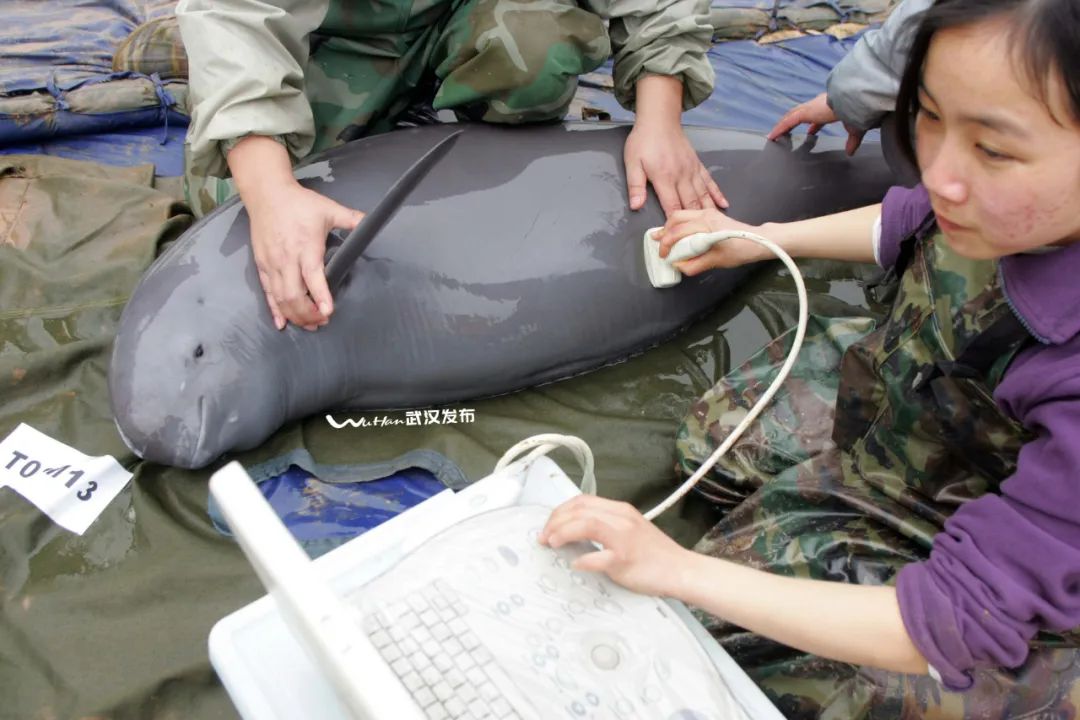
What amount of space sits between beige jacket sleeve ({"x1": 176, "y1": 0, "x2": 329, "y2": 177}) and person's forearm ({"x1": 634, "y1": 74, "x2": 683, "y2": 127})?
2.46 ft

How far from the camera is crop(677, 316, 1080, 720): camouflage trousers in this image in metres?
1.21

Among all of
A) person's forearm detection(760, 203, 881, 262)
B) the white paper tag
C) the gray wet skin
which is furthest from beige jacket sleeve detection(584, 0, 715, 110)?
the white paper tag

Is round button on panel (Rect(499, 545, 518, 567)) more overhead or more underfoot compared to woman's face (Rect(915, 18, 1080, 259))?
more underfoot

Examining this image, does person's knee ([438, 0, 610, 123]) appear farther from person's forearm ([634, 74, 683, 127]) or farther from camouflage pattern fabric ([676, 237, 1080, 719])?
camouflage pattern fabric ([676, 237, 1080, 719])

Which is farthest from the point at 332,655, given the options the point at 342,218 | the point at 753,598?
the point at 342,218

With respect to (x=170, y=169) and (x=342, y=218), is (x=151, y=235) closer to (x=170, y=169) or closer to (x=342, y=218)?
(x=170, y=169)

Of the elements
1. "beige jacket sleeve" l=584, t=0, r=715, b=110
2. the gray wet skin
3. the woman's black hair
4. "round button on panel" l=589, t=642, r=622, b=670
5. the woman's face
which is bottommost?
the gray wet skin

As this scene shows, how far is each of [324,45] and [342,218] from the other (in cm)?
66

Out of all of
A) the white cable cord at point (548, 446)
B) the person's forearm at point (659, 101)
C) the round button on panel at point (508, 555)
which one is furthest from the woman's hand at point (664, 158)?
the round button on panel at point (508, 555)

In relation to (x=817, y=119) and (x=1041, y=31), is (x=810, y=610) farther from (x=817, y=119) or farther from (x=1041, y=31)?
(x=817, y=119)

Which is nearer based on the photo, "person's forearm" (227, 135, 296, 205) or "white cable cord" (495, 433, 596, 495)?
"white cable cord" (495, 433, 596, 495)

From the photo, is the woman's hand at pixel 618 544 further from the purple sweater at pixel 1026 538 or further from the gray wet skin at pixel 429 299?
the gray wet skin at pixel 429 299

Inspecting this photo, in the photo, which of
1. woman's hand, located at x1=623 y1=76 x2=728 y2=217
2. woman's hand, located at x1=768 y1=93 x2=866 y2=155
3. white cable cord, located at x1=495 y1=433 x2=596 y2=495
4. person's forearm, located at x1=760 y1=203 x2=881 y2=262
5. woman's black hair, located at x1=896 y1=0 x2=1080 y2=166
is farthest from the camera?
woman's hand, located at x1=768 y1=93 x2=866 y2=155

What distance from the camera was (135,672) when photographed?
1453mm
